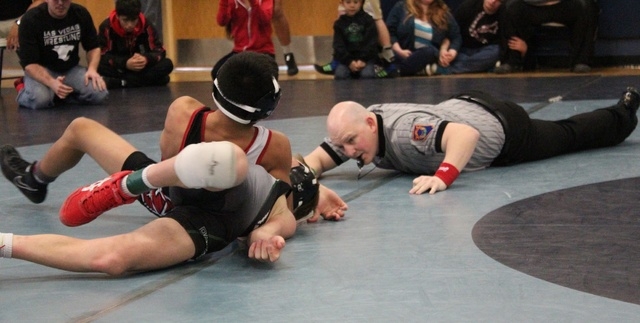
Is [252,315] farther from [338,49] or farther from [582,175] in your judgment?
[338,49]

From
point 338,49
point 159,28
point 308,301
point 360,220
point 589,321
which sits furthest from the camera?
point 159,28

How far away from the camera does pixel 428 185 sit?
12.4 feet

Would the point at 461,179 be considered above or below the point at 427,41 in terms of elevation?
above

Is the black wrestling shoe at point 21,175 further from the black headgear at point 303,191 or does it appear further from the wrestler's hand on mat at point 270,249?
the wrestler's hand on mat at point 270,249

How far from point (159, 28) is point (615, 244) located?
8.32 metres

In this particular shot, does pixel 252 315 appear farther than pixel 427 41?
No

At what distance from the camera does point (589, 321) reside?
2252mm

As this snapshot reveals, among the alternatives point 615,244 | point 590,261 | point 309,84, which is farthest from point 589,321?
point 309,84

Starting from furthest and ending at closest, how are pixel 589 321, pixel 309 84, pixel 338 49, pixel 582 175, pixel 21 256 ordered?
pixel 338 49
pixel 309 84
pixel 582 175
pixel 21 256
pixel 589 321

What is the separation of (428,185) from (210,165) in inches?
60.0

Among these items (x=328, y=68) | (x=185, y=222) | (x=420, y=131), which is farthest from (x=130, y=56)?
(x=185, y=222)

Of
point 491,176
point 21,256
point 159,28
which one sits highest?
point 21,256

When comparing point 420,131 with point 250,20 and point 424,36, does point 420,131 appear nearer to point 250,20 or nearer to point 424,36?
point 250,20

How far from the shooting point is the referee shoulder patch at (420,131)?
395cm
